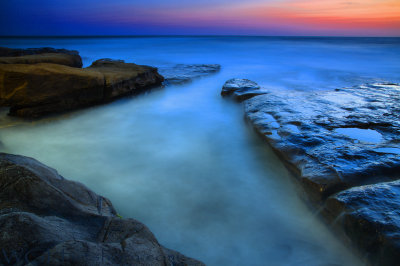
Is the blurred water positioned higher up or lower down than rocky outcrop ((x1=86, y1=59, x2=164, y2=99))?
lower down

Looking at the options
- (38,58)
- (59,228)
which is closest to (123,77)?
(38,58)

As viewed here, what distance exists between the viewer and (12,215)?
1.30m

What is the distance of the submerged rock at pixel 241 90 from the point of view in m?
6.21

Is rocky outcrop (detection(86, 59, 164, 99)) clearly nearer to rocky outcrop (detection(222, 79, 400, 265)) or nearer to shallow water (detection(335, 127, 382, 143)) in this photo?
rocky outcrop (detection(222, 79, 400, 265))

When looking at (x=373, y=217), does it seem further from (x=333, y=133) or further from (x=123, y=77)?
(x=123, y=77)

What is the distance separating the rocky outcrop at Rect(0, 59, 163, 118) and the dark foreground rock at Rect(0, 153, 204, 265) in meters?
3.58

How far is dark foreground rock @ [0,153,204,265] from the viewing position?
1149 mm

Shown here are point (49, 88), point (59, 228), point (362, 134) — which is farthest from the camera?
point (49, 88)

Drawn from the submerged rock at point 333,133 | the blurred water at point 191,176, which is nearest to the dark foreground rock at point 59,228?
the blurred water at point 191,176

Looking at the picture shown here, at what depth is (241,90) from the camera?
655cm

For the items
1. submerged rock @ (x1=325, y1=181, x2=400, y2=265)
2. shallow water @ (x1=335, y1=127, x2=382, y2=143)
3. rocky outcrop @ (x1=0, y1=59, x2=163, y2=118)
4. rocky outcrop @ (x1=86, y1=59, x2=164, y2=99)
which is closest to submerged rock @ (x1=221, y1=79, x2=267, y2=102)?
rocky outcrop @ (x1=86, y1=59, x2=164, y2=99)

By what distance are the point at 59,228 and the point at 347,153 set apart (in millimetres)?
2897

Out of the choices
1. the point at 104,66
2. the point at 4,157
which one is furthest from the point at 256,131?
the point at 104,66

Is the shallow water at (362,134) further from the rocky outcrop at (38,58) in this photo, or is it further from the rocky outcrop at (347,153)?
the rocky outcrop at (38,58)
